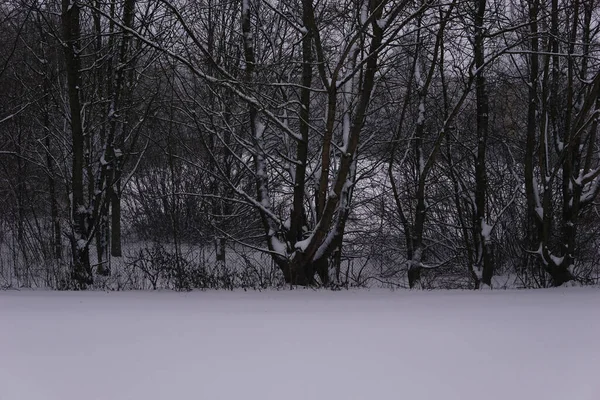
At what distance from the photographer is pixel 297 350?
392 centimetres

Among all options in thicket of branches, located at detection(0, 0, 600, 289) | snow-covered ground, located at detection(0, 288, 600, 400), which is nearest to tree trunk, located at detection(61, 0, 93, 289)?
thicket of branches, located at detection(0, 0, 600, 289)

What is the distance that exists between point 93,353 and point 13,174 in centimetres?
1390

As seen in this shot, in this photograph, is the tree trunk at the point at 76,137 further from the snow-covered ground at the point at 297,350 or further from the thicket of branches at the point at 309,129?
the snow-covered ground at the point at 297,350

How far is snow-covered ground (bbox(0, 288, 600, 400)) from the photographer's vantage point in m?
3.30

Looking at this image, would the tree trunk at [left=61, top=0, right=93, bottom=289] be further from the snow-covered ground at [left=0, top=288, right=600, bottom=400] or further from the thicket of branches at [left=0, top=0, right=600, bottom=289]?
the snow-covered ground at [left=0, top=288, right=600, bottom=400]

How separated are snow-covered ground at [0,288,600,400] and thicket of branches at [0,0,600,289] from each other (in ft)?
9.92

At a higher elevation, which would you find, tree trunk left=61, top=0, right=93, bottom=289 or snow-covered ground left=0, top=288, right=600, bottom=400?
tree trunk left=61, top=0, right=93, bottom=289

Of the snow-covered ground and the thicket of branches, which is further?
the thicket of branches

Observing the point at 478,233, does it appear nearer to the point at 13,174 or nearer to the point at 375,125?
the point at 375,125

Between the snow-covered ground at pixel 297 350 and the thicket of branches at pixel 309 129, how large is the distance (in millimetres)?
3023

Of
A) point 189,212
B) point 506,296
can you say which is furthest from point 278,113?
point 506,296

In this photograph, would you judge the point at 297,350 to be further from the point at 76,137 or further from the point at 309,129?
the point at 309,129

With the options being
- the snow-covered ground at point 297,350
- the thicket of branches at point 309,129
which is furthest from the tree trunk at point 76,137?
the snow-covered ground at point 297,350

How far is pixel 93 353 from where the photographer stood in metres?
3.85
